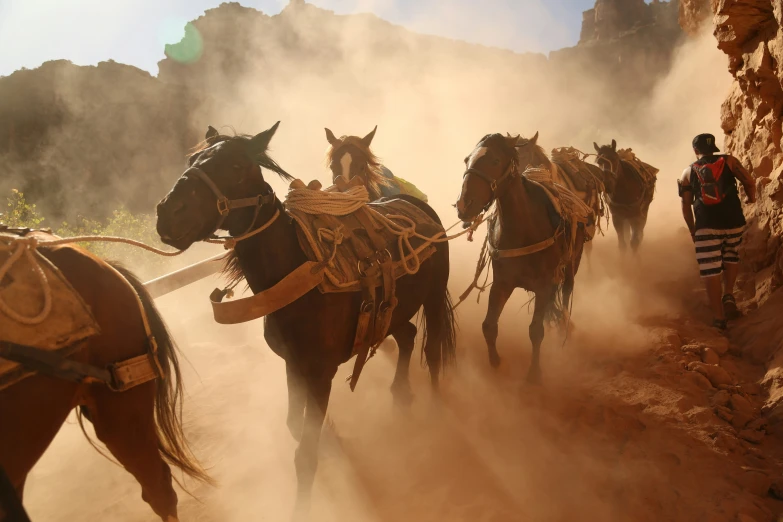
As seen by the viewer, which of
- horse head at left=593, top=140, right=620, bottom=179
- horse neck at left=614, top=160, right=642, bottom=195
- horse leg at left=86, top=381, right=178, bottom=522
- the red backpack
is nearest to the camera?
horse leg at left=86, top=381, right=178, bottom=522

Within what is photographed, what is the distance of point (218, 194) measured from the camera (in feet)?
6.57

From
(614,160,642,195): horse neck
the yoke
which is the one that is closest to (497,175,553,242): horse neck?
the yoke

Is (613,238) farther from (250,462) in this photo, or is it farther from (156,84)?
(156,84)

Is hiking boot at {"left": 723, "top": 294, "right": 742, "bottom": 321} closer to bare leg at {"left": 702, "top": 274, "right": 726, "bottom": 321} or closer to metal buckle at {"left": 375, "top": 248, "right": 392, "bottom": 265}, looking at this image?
bare leg at {"left": 702, "top": 274, "right": 726, "bottom": 321}

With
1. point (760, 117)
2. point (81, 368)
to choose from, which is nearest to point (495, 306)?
point (81, 368)

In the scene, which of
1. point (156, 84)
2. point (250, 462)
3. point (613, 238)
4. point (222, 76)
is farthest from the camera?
point (222, 76)

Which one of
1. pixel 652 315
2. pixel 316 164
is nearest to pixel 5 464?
pixel 652 315

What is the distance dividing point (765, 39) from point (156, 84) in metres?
22.4

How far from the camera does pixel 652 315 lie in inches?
210

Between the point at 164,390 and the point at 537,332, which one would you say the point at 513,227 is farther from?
the point at 164,390

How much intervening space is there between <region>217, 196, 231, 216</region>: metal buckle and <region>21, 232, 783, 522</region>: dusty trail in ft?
6.54

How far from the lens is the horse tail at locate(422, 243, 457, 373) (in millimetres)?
3688

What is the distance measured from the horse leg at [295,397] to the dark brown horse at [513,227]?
1.79m

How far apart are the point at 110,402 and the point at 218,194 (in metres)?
0.99
